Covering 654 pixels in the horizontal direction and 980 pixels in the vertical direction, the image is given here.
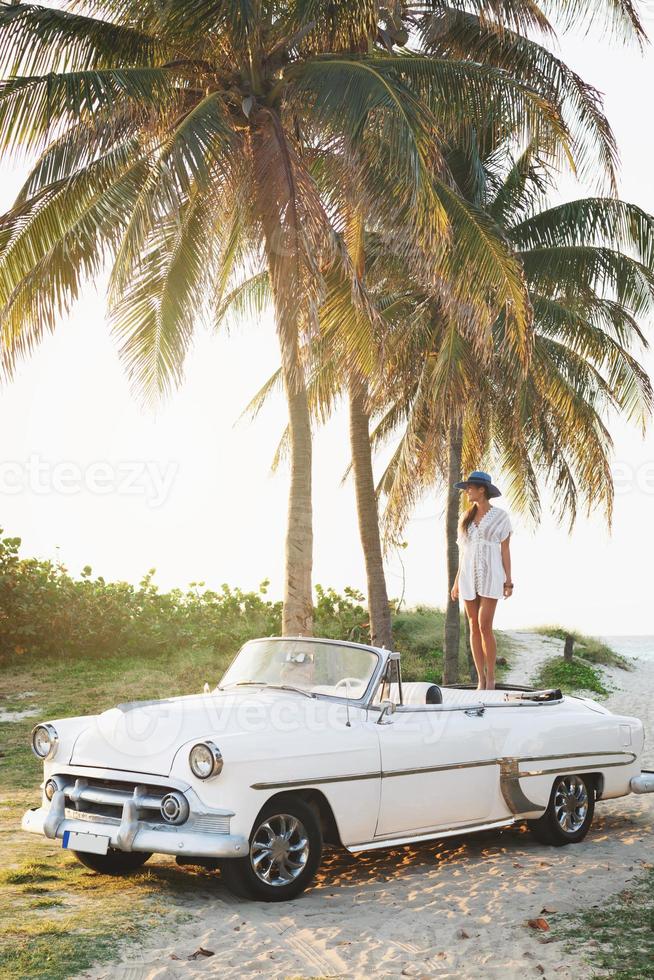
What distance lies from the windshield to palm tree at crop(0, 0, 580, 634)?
4.42m

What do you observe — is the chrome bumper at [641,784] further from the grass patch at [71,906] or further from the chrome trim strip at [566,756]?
the grass patch at [71,906]

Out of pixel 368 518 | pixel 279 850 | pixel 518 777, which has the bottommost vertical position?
pixel 279 850

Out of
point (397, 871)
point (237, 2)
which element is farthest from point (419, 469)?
point (397, 871)

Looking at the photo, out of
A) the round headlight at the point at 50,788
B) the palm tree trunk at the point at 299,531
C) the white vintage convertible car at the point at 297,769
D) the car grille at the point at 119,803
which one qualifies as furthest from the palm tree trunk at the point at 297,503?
the car grille at the point at 119,803

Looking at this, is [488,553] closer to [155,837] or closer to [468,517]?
[468,517]

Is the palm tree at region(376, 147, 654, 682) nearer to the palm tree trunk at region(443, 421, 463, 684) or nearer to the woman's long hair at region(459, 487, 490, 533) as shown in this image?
the palm tree trunk at region(443, 421, 463, 684)

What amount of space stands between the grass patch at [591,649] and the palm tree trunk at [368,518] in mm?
8102

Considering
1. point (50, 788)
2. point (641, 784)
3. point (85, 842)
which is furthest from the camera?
point (641, 784)

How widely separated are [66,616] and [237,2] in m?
13.3

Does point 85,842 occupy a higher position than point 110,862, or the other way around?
point 85,842

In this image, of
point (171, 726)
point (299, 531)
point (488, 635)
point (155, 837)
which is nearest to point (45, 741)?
point (171, 726)

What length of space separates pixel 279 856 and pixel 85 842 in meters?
1.14

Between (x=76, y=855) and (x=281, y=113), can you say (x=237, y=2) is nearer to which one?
(x=281, y=113)

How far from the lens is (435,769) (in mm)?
7027
